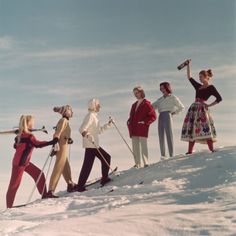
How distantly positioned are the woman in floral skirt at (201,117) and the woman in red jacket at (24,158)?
9.26ft

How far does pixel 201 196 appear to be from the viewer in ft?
20.3

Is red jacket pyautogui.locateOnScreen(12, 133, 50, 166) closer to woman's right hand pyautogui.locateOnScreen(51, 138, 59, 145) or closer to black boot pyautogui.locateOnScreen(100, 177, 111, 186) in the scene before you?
woman's right hand pyautogui.locateOnScreen(51, 138, 59, 145)

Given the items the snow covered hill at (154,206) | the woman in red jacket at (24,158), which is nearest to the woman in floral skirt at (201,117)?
the snow covered hill at (154,206)

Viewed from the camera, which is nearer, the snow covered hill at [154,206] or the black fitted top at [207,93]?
the snow covered hill at [154,206]

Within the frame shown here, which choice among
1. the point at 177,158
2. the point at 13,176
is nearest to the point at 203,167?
the point at 177,158

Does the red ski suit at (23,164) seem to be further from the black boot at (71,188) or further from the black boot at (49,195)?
the black boot at (71,188)

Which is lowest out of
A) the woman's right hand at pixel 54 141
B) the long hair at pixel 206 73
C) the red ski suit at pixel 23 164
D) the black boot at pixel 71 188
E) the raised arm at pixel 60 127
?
the black boot at pixel 71 188

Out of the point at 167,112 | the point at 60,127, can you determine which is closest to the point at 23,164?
the point at 60,127

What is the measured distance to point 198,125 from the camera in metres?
8.95

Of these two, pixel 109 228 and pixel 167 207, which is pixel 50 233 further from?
pixel 167 207

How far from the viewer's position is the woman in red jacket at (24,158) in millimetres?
8977

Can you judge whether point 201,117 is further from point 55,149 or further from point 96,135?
point 55,149

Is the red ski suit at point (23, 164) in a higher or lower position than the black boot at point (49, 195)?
higher

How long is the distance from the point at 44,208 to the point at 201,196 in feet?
8.65
